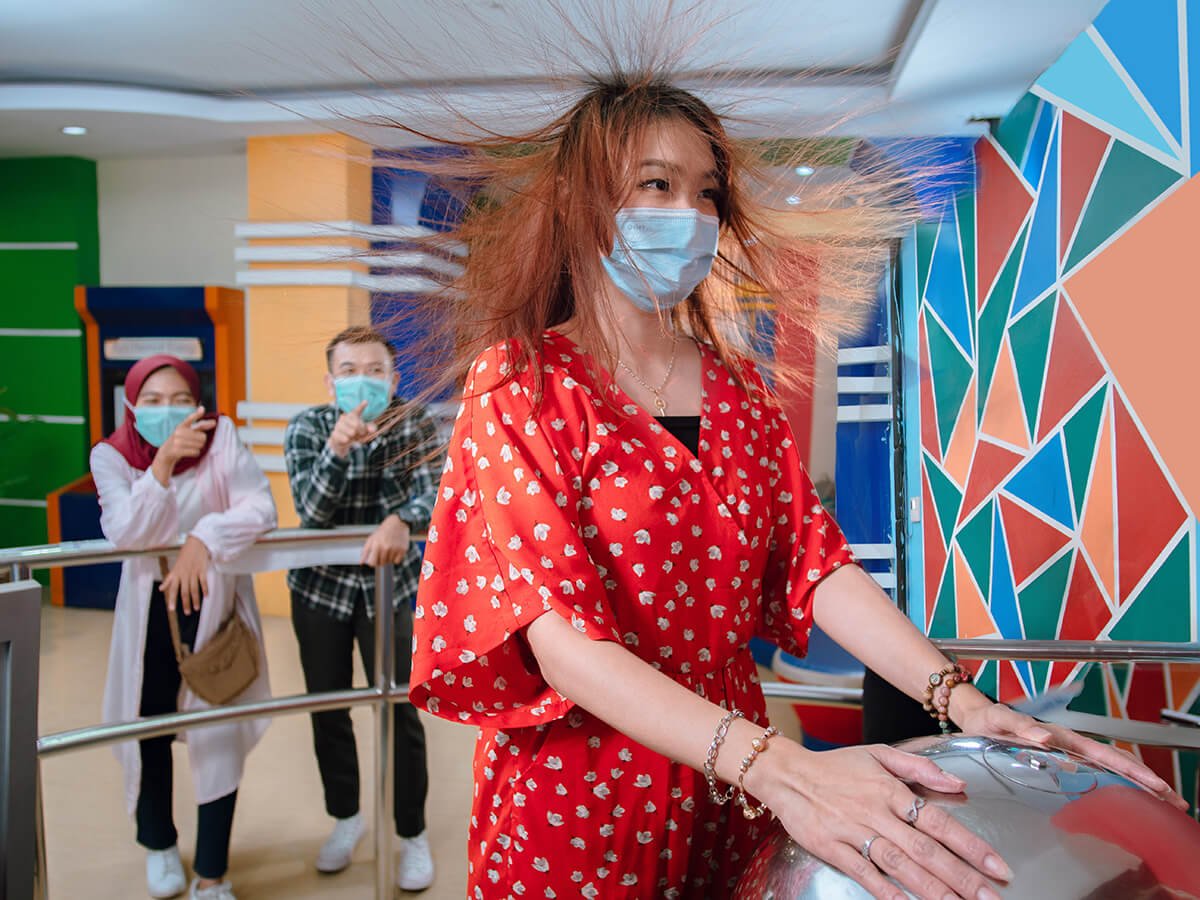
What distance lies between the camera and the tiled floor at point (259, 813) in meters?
2.57

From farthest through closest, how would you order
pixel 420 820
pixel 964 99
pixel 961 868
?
pixel 420 820 → pixel 964 99 → pixel 961 868

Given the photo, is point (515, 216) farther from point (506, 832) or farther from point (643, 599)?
point (506, 832)

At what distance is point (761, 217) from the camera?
1241 mm

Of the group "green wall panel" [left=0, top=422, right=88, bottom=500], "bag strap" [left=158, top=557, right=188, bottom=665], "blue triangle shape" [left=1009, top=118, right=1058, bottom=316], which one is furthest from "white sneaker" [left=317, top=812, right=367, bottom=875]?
"green wall panel" [left=0, top=422, right=88, bottom=500]

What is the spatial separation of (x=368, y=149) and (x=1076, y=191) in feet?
4.85

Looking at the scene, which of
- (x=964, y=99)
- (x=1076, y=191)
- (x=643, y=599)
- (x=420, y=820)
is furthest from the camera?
(x=420, y=820)

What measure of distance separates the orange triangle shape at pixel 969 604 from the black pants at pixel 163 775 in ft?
6.01

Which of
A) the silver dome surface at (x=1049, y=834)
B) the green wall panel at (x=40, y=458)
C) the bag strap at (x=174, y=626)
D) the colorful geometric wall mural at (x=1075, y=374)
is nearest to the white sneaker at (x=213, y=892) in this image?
the bag strap at (x=174, y=626)

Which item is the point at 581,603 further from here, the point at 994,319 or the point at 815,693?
the point at 994,319

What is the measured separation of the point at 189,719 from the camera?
2.10m

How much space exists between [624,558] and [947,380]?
1667 millimetres

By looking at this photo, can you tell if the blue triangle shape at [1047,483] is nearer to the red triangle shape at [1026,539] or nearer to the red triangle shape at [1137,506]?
the red triangle shape at [1026,539]

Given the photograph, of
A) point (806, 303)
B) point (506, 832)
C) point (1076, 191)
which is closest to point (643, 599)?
point (506, 832)

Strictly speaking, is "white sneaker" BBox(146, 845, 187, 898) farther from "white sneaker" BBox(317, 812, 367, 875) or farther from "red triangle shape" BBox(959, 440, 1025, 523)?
"red triangle shape" BBox(959, 440, 1025, 523)
